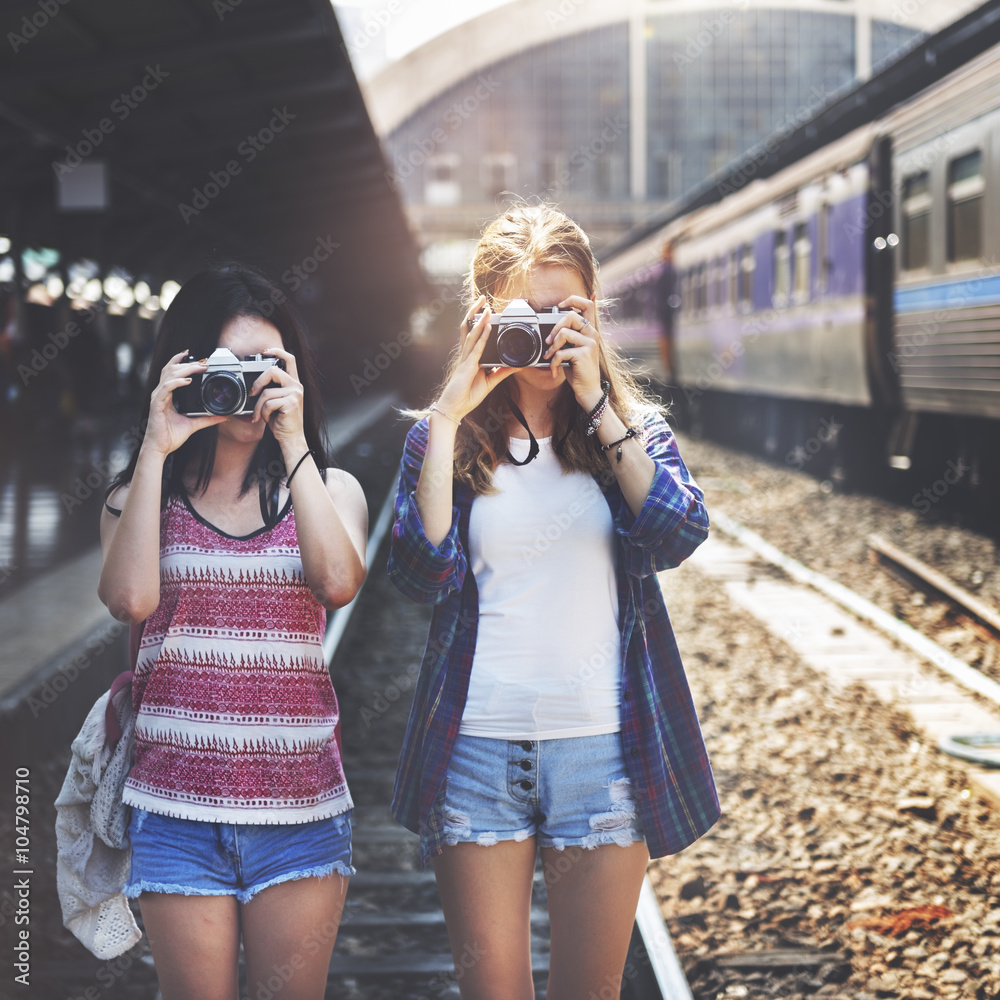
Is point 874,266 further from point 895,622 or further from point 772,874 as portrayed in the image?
point 772,874

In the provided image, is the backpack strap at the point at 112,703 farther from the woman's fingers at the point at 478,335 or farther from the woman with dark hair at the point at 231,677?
the woman's fingers at the point at 478,335

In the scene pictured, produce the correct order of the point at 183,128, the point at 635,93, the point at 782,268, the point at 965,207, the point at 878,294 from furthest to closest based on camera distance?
the point at 635,93, the point at 782,268, the point at 183,128, the point at 878,294, the point at 965,207

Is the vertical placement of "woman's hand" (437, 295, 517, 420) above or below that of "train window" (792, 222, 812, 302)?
below

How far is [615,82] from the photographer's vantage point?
8425 centimetres

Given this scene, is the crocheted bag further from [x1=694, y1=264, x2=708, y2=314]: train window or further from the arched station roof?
the arched station roof

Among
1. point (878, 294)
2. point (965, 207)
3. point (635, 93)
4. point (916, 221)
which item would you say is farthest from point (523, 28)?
point (965, 207)

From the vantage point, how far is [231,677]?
2238 mm

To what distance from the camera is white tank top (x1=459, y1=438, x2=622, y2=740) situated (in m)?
2.27


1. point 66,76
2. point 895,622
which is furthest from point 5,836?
point 66,76

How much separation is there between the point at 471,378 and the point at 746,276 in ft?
52.4

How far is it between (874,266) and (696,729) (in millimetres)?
10818

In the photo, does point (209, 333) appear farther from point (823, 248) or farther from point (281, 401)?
point (823, 248)

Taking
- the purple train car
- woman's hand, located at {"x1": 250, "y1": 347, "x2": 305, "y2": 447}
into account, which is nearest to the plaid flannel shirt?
woman's hand, located at {"x1": 250, "y1": 347, "x2": 305, "y2": 447}

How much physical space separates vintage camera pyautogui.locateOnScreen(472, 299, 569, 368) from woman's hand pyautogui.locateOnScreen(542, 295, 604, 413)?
0.7 inches
